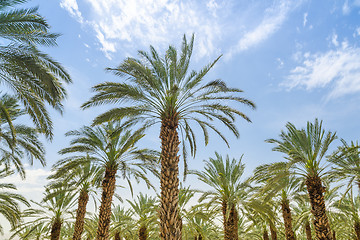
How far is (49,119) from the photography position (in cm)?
1138

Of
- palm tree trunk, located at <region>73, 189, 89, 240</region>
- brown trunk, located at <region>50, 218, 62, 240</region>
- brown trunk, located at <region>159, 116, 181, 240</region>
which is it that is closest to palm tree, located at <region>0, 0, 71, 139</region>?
brown trunk, located at <region>159, 116, 181, 240</region>

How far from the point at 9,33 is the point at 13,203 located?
Result: 595 inches

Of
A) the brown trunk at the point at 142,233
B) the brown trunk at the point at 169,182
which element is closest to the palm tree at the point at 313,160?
the brown trunk at the point at 169,182

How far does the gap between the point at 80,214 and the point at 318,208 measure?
16.5m

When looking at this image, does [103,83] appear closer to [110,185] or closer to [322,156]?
[110,185]

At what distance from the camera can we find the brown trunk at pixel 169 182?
10.0 metres

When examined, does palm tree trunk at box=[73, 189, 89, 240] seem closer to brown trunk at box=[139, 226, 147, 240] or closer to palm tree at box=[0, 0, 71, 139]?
brown trunk at box=[139, 226, 147, 240]

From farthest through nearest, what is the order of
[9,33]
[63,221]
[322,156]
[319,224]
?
[63,221] → [322,156] → [319,224] → [9,33]

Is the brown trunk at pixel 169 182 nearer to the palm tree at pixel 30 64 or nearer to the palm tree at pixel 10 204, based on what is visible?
the palm tree at pixel 30 64

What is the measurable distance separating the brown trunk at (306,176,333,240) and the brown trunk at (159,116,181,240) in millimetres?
8207

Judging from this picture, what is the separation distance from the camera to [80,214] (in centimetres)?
1966

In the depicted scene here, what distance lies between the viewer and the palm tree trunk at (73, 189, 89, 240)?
19.2m

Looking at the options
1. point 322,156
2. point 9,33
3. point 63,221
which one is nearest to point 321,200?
point 322,156

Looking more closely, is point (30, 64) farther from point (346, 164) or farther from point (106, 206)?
point (346, 164)
